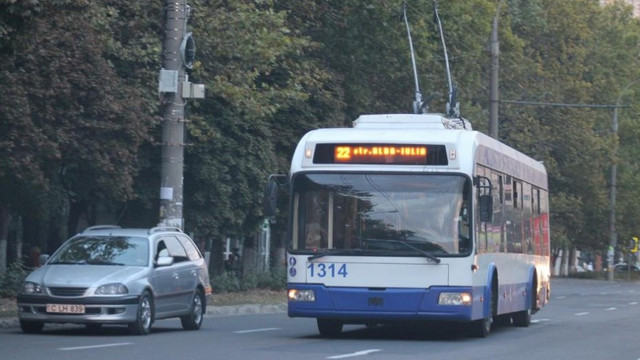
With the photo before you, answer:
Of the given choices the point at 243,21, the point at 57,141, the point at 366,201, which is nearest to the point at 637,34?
the point at 243,21

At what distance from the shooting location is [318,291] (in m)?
18.4

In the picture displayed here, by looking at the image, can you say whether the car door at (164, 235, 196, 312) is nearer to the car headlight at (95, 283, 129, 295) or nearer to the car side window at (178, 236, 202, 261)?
the car side window at (178, 236, 202, 261)

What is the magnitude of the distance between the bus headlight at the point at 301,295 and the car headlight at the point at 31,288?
11.4ft

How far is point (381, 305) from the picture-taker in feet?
60.0

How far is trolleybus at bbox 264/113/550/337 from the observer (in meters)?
18.1

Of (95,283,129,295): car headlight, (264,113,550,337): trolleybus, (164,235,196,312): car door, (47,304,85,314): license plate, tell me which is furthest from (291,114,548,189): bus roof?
(47,304,85,314): license plate

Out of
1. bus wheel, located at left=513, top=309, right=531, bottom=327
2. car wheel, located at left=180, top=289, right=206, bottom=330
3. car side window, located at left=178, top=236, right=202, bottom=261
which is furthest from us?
bus wheel, located at left=513, top=309, right=531, bottom=327

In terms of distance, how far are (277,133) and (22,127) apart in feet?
45.1

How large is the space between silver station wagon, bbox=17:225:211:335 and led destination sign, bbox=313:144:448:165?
3.21m

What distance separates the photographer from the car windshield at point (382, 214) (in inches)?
715

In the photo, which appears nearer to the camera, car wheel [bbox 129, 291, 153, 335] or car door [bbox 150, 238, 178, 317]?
car wheel [bbox 129, 291, 153, 335]

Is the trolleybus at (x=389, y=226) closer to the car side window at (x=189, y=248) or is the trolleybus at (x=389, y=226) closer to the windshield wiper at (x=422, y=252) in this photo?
the windshield wiper at (x=422, y=252)

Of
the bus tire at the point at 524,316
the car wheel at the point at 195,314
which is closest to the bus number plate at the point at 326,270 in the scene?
the car wheel at the point at 195,314

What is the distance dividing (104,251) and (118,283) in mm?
1304
